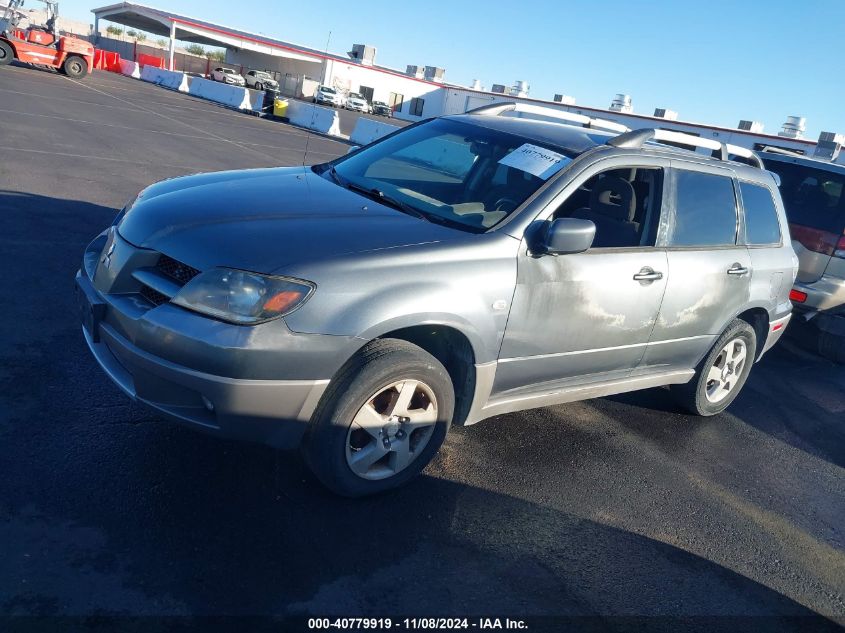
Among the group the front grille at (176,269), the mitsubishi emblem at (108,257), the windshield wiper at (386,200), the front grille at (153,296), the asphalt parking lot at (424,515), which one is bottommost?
the asphalt parking lot at (424,515)

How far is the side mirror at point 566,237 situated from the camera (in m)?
3.47

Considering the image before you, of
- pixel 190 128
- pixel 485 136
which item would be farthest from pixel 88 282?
pixel 190 128

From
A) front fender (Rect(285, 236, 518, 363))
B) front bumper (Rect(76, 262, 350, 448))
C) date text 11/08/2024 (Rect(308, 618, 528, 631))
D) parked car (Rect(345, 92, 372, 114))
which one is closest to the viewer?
date text 11/08/2024 (Rect(308, 618, 528, 631))

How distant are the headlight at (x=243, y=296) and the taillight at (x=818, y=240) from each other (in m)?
6.02

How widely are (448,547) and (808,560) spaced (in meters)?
2.00

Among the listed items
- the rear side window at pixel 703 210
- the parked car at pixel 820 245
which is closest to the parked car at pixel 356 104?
the parked car at pixel 820 245

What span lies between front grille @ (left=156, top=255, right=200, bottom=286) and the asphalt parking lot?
930mm

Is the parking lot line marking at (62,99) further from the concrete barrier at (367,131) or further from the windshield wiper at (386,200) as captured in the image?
the windshield wiper at (386,200)

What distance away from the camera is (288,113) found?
95.7ft

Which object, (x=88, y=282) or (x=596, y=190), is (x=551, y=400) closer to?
(x=596, y=190)

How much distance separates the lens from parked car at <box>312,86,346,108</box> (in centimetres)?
4922

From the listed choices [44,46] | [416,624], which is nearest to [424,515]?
[416,624]

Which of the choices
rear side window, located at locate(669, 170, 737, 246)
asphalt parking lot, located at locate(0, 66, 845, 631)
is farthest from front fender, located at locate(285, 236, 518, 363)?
rear side window, located at locate(669, 170, 737, 246)

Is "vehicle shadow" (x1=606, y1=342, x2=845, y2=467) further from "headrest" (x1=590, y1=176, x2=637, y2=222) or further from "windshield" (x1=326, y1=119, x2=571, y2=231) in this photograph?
"windshield" (x1=326, y1=119, x2=571, y2=231)
